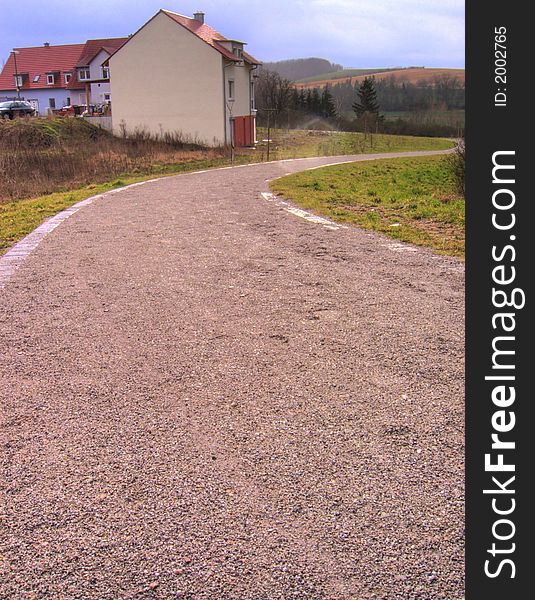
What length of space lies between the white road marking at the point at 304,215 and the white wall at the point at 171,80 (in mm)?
30977

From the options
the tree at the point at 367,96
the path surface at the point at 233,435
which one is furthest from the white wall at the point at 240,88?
the path surface at the point at 233,435

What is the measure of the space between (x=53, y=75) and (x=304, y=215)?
67.9 m

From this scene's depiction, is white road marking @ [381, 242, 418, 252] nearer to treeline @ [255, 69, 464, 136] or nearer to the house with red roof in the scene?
treeline @ [255, 69, 464, 136]

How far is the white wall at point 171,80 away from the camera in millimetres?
43781

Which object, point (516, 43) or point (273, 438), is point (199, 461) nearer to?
point (273, 438)

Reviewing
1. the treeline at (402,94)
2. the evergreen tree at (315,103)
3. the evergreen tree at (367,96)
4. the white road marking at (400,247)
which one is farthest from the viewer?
the evergreen tree at (367,96)

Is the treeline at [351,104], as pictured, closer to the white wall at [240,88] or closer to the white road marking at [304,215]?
the white wall at [240,88]

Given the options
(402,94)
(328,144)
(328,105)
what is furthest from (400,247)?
(402,94)

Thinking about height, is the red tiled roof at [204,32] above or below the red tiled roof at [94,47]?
below

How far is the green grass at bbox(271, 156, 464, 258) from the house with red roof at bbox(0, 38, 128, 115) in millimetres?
50944

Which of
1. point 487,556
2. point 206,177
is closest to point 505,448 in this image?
point 487,556

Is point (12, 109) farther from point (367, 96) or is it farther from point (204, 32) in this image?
point (367, 96)

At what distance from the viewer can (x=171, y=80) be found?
1762 inches

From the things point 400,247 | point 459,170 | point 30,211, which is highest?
point 459,170
